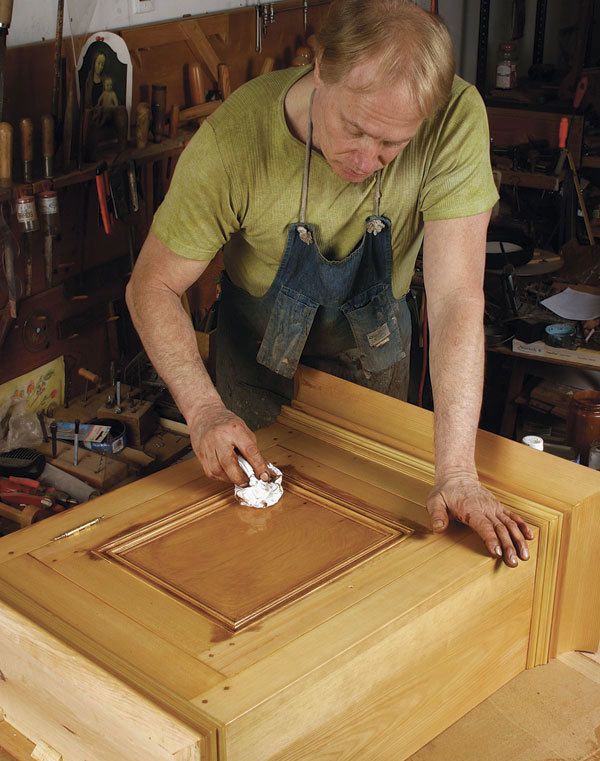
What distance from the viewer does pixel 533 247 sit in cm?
412

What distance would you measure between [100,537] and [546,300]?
2591mm

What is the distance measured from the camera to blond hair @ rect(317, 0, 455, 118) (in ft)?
5.28

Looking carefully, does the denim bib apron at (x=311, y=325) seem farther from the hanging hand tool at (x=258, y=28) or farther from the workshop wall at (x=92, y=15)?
the hanging hand tool at (x=258, y=28)

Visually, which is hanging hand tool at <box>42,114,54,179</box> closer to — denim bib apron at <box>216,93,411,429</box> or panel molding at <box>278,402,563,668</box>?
denim bib apron at <box>216,93,411,429</box>

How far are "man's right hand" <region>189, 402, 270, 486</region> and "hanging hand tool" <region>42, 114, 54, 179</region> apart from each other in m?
1.46

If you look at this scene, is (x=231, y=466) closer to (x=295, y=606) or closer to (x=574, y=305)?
(x=295, y=606)

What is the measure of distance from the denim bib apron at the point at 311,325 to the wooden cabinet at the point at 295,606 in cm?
33

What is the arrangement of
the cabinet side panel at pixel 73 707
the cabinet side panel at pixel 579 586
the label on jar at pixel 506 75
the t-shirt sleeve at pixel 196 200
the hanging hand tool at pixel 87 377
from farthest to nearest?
the label on jar at pixel 506 75, the hanging hand tool at pixel 87 377, the t-shirt sleeve at pixel 196 200, the cabinet side panel at pixel 579 586, the cabinet side panel at pixel 73 707

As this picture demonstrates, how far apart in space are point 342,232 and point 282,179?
186mm

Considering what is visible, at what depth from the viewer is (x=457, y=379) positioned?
1854 millimetres

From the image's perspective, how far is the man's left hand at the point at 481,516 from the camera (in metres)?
1.57

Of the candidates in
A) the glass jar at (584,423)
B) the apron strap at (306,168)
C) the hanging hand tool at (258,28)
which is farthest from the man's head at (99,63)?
the glass jar at (584,423)

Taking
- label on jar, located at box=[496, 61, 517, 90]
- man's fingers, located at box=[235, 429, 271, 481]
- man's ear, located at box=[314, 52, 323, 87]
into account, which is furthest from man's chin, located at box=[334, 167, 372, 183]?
label on jar, located at box=[496, 61, 517, 90]

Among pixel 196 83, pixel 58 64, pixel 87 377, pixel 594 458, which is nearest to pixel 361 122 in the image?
pixel 594 458
